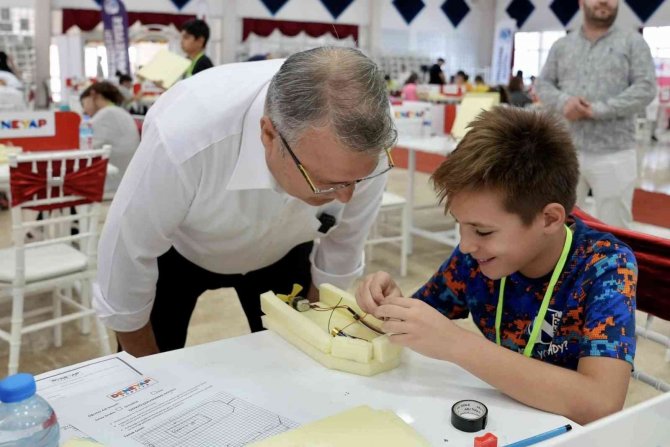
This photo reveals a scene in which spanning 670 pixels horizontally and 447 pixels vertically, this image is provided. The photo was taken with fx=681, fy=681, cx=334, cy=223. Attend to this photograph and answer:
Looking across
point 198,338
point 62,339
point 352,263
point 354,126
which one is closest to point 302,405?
point 354,126

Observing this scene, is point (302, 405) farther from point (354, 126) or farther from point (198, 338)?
point (198, 338)

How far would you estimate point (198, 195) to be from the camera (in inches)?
52.1

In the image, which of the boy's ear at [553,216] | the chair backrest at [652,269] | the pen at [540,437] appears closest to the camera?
the pen at [540,437]

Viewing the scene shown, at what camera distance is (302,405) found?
3.33 feet

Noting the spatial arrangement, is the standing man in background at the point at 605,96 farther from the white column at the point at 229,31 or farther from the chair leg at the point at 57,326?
the white column at the point at 229,31

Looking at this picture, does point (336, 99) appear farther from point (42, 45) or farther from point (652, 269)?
point (42, 45)

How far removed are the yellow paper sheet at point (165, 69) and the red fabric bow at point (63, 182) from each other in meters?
1.51

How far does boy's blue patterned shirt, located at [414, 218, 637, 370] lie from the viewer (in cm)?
110

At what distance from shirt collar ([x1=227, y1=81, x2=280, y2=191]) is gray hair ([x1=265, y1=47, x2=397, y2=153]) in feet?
0.63

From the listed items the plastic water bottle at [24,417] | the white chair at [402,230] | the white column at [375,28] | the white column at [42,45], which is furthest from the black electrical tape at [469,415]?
the white column at [375,28]

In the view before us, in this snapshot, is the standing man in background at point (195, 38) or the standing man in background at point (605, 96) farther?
the standing man in background at point (195, 38)

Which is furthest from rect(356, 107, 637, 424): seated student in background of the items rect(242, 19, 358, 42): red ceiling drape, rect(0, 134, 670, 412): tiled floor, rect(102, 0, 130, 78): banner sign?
rect(242, 19, 358, 42): red ceiling drape

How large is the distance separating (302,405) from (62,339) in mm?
2408

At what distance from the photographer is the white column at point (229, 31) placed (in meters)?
12.5
